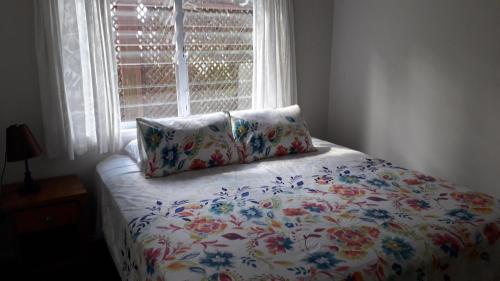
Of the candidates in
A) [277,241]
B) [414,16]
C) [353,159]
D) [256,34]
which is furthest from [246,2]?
[277,241]

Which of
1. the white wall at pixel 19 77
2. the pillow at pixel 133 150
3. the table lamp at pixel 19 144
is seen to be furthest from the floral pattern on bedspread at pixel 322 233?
the white wall at pixel 19 77

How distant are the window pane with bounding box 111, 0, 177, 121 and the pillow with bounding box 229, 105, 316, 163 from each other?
0.57 m

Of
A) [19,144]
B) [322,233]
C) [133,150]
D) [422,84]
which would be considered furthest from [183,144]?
[422,84]

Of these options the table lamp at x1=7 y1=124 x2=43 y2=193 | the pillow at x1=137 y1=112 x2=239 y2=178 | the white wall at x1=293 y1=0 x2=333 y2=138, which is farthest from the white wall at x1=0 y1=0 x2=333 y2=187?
the white wall at x1=293 y1=0 x2=333 y2=138

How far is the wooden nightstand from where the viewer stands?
197cm

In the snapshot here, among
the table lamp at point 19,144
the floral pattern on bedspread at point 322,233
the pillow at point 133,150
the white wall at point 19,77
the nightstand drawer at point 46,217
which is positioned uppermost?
the white wall at point 19,77

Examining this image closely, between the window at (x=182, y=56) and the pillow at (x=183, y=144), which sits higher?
the window at (x=182, y=56)

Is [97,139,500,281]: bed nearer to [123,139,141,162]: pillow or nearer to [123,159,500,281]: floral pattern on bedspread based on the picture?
[123,159,500,281]: floral pattern on bedspread

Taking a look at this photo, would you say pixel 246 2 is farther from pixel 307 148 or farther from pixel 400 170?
pixel 400 170

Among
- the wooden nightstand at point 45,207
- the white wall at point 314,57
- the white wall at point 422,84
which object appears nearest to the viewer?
the wooden nightstand at point 45,207

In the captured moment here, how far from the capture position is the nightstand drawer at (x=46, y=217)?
1.98 meters

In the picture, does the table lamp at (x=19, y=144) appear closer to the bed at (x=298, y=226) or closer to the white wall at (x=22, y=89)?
the white wall at (x=22, y=89)

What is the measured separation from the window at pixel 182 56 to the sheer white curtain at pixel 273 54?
0.08 metres

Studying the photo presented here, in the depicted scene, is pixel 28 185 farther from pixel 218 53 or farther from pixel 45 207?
pixel 218 53
